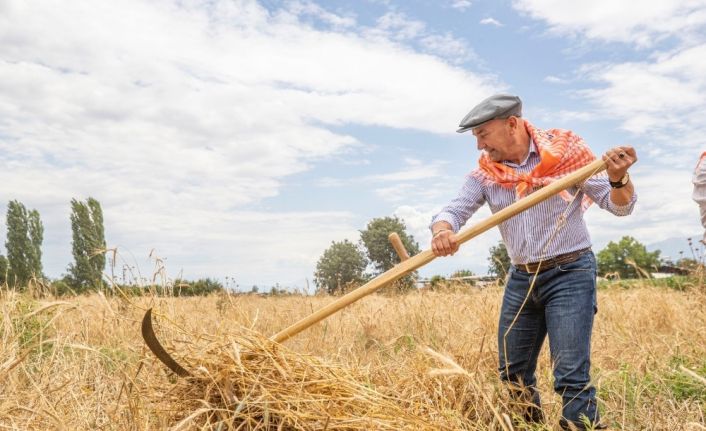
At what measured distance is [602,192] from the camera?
324 centimetres

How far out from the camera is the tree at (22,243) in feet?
108

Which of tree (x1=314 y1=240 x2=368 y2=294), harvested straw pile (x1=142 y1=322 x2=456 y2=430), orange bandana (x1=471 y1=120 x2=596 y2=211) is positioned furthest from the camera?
tree (x1=314 y1=240 x2=368 y2=294)

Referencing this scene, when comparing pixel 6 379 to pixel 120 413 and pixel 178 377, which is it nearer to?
pixel 120 413

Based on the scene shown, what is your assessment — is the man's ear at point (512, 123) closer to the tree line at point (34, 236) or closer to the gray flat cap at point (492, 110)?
the gray flat cap at point (492, 110)

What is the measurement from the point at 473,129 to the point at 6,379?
9.53 feet

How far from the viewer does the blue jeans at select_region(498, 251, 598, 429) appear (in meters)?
3.11

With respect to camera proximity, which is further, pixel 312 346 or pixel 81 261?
pixel 81 261

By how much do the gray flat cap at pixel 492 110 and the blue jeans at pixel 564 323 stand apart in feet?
2.61

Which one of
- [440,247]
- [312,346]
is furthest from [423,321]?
[440,247]

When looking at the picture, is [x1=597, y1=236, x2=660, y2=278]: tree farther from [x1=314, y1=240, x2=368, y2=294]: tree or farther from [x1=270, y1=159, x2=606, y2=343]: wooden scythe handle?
[x1=270, y1=159, x2=606, y2=343]: wooden scythe handle

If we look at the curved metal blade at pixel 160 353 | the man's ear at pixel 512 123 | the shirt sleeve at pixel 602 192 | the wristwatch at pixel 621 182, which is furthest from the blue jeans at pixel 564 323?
the curved metal blade at pixel 160 353

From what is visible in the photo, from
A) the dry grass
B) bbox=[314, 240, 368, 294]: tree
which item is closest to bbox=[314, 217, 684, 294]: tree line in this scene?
bbox=[314, 240, 368, 294]: tree

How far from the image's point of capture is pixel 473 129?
3.37 metres

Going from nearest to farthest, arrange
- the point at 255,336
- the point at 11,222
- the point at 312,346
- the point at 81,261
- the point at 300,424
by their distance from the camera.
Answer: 1. the point at 300,424
2. the point at 255,336
3. the point at 312,346
4. the point at 81,261
5. the point at 11,222
